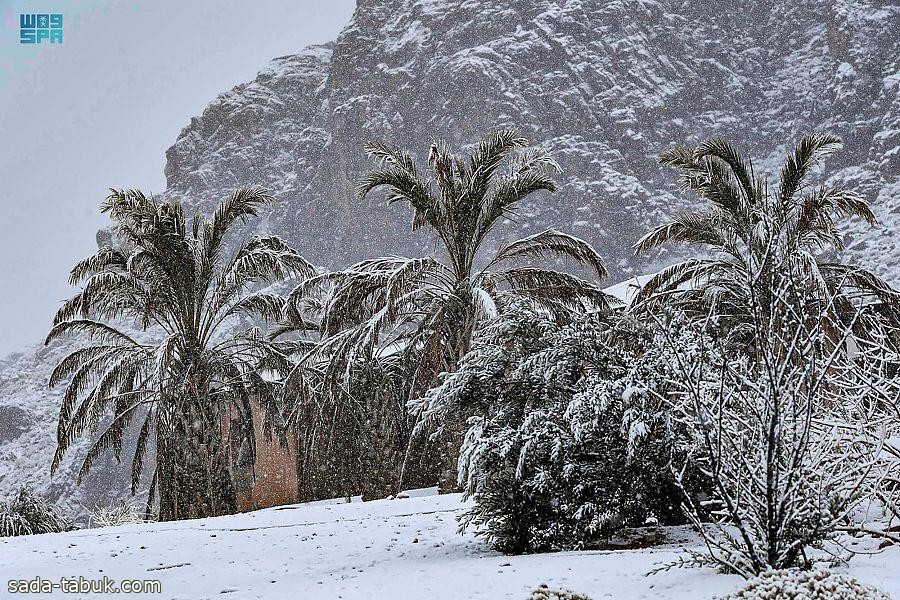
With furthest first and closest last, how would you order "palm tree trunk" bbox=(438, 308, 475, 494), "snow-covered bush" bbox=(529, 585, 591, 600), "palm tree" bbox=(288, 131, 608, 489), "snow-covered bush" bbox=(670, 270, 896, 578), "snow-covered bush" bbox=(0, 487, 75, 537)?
1. "snow-covered bush" bbox=(0, 487, 75, 537)
2. "palm tree" bbox=(288, 131, 608, 489)
3. "palm tree trunk" bbox=(438, 308, 475, 494)
4. "snow-covered bush" bbox=(670, 270, 896, 578)
5. "snow-covered bush" bbox=(529, 585, 591, 600)

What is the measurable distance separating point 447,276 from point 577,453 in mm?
6411

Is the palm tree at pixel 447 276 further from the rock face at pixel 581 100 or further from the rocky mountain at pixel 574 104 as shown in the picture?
the rock face at pixel 581 100

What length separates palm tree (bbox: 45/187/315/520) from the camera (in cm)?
1259

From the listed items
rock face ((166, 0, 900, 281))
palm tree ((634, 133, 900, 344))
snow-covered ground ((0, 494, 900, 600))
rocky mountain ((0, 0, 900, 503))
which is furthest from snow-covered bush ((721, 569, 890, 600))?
rock face ((166, 0, 900, 281))

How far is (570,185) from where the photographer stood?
80938mm

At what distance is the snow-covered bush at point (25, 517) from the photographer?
50.7ft

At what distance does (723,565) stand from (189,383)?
9.52m

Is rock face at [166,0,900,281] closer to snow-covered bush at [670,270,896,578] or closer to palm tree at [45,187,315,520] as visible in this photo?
palm tree at [45,187,315,520]

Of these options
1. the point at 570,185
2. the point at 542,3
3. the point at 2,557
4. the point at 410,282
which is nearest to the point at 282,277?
the point at 410,282

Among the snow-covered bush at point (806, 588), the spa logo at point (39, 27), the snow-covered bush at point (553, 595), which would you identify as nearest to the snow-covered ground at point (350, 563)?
the snow-covered bush at point (553, 595)

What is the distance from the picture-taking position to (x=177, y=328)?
1302 centimetres

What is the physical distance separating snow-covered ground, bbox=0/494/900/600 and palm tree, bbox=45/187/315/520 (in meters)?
3.53

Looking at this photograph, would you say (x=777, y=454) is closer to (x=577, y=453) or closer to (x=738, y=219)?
(x=577, y=453)

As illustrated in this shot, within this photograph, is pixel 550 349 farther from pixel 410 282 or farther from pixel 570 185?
pixel 570 185
